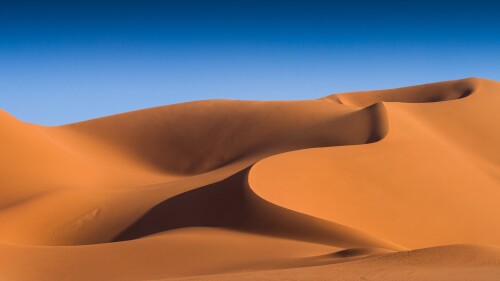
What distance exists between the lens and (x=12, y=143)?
26.6 meters

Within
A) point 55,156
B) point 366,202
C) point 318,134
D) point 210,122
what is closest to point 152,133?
point 210,122

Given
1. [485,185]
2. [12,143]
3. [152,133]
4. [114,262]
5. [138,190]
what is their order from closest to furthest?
[114,262]
[485,185]
[138,190]
[12,143]
[152,133]

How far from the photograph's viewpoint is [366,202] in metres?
17.7

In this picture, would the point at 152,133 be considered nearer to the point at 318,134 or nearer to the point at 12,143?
the point at 12,143

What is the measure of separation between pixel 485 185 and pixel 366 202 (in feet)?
18.2

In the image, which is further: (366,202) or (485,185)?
(485,185)

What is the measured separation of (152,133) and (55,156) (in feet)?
23.8

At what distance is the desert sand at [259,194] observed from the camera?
1158 centimetres

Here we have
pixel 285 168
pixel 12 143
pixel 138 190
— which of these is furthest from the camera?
pixel 12 143

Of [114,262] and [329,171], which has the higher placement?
[329,171]

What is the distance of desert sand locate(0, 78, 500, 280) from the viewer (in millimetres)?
11578

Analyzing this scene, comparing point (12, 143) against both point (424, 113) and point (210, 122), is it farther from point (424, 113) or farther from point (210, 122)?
point (424, 113)

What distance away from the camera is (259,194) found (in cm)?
1648

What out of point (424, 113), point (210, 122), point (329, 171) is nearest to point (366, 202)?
point (329, 171)
